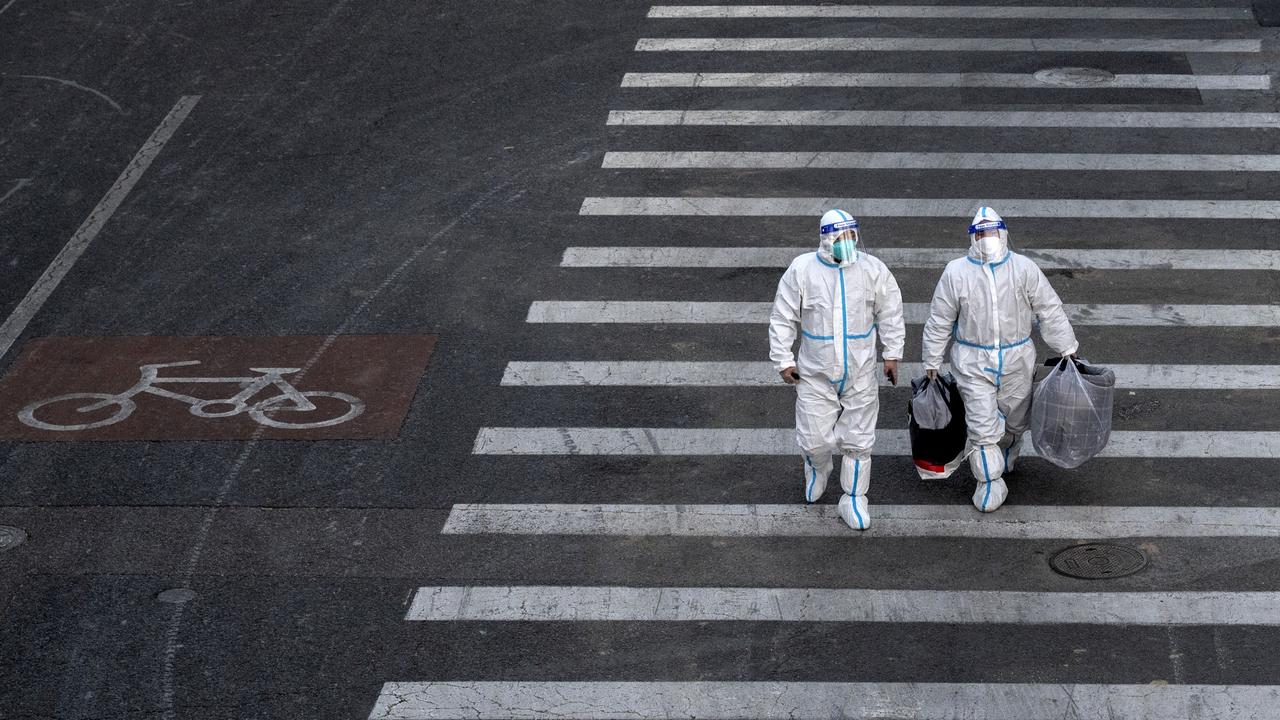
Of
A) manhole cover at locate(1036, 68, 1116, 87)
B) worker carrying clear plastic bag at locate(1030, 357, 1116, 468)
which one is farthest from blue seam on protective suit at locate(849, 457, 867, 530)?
manhole cover at locate(1036, 68, 1116, 87)

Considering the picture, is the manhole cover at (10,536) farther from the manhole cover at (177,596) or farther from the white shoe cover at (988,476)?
the white shoe cover at (988,476)

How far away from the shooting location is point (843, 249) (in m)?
8.37

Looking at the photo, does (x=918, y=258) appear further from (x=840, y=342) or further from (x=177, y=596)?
(x=177, y=596)

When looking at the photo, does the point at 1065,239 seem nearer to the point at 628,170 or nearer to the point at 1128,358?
the point at 1128,358

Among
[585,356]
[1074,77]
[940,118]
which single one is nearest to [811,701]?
[585,356]

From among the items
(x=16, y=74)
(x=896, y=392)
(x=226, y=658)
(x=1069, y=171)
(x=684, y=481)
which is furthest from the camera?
(x=16, y=74)

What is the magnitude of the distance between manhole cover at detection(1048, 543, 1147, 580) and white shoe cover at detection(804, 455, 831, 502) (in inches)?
57.5

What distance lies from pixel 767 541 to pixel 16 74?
1185 centimetres

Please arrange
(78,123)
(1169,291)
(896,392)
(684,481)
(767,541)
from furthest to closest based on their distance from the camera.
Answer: (78,123) → (1169,291) → (896,392) → (684,481) → (767,541)

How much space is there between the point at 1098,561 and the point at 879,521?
4.29ft

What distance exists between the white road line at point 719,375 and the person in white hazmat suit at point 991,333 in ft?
5.44

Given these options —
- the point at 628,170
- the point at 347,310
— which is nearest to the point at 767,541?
the point at 347,310

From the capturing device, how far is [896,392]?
33.7 ft

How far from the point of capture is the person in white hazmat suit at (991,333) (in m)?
8.52
